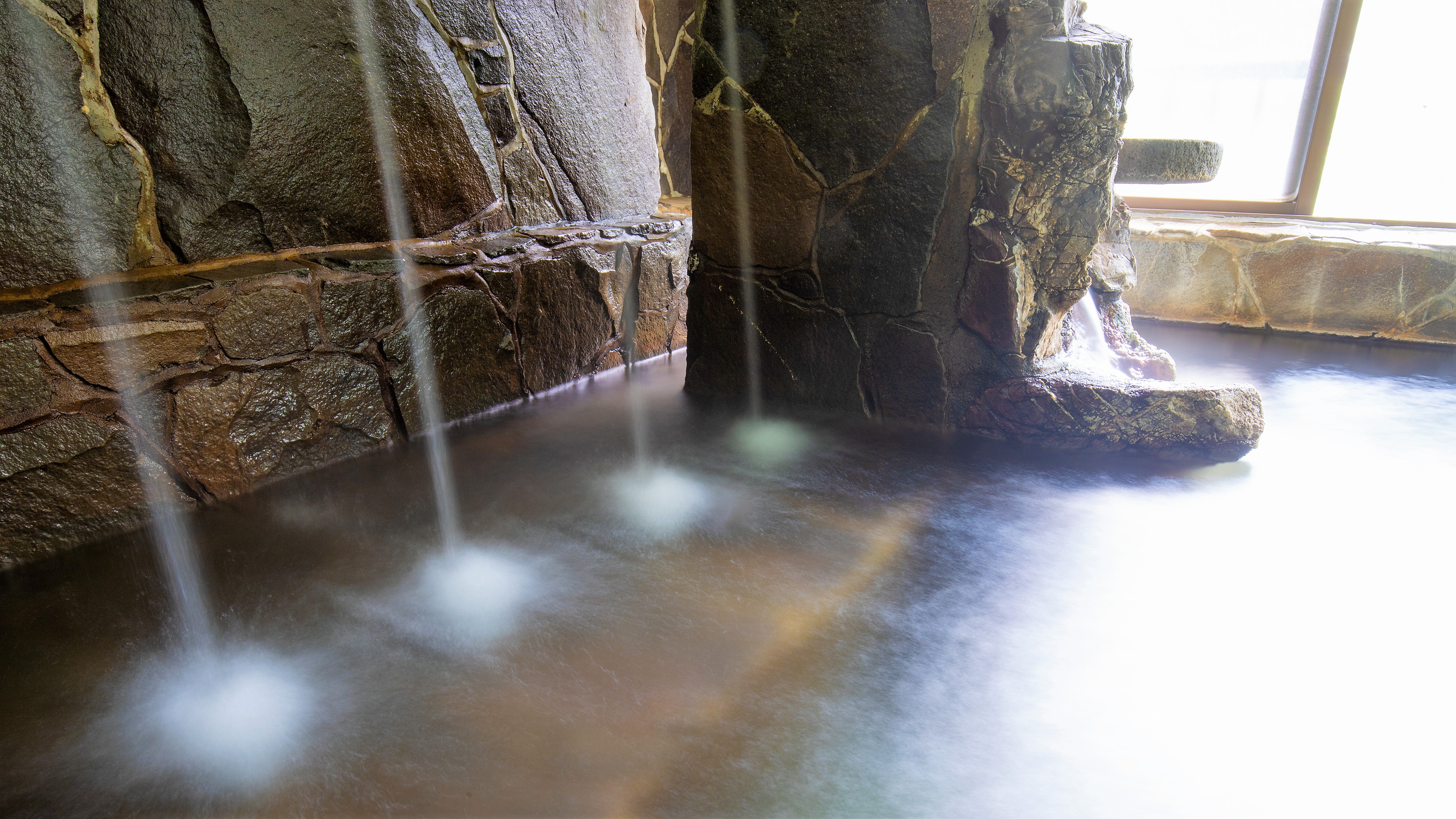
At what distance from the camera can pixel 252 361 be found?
1854 mm

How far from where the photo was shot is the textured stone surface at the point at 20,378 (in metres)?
1.49

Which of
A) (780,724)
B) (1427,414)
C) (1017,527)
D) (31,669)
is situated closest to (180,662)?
(31,669)

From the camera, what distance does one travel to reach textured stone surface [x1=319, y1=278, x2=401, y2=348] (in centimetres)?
198

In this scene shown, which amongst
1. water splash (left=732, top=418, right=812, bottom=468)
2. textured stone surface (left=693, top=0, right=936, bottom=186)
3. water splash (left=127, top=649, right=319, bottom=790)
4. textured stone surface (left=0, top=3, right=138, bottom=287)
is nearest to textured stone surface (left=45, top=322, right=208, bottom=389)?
textured stone surface (left=0, top=3, right=138, bottom=287)

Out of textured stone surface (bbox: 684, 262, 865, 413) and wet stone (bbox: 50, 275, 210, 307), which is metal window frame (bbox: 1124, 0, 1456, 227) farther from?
wet stone (bbox: 50, 275, 210, 307)

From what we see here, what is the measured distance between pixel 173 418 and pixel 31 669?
615 millimetres

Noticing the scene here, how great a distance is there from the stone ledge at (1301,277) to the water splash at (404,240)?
3.12 meters

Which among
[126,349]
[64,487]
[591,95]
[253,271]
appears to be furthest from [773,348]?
[64,487]

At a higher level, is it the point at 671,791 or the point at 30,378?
the point at 30,378

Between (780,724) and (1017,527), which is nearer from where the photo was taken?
(780,724)

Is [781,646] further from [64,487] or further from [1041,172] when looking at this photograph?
[64,487]

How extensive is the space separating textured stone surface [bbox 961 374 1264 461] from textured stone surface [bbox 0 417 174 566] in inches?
84.7

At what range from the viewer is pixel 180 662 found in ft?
4.28

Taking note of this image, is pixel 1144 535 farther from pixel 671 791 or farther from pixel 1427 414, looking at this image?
pixel 1427 414
